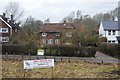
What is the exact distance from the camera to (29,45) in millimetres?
47125

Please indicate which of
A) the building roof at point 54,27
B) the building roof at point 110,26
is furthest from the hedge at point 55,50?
the building roof at point 54,27

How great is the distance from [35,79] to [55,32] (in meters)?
56.3

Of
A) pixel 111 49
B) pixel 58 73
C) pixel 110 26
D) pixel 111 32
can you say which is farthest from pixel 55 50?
pixel 110 26

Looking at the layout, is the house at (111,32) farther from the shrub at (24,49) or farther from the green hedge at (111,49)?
the shrub at (24,49)

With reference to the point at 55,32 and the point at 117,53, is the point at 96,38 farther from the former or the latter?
the point at 55,32

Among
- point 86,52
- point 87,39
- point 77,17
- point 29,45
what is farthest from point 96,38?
point 77,17

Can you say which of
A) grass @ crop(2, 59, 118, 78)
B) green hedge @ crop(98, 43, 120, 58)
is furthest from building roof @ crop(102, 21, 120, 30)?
grass @ crop(2, 59, 118, 78)

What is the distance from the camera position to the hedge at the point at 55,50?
150 feet

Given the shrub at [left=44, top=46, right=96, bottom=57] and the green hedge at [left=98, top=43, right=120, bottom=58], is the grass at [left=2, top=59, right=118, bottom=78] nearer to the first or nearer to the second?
the green hedge at [left=98, top=43, right=120, bottom=58]

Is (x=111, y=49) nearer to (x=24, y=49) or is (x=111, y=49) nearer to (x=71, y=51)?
(x=71, y=51)

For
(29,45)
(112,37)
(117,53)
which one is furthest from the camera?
(112,37)

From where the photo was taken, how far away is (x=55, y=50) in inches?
1837

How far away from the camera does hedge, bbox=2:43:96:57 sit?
45.6m

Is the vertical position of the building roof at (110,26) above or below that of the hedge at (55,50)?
above
